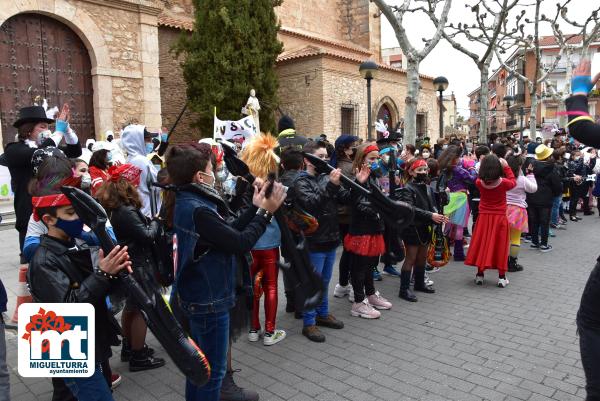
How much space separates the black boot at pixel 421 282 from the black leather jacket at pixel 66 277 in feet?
14.2

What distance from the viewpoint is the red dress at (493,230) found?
6043 millimetres

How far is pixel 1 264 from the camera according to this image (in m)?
7.29

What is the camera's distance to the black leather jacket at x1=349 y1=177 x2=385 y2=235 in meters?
4.86

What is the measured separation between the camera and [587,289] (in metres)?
2.54

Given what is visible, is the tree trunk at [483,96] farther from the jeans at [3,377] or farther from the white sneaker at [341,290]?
the jeans at [3,377]

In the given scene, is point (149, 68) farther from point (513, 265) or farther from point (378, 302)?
point (513, 265)

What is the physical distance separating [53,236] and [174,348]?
95 centimetres

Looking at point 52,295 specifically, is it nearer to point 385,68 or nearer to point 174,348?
point 174,348

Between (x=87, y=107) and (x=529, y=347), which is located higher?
(x=87, y=107)

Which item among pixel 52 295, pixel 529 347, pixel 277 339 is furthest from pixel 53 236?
pixel 529 347

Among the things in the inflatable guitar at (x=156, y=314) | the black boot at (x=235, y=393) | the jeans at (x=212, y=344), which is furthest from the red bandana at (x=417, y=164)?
the inflatable guitar at (x=156, y=314)

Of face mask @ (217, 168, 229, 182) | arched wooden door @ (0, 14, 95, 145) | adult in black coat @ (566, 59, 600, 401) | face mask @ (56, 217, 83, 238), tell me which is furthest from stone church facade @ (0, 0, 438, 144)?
adult in black coat @ (566, 59, 600, 401)

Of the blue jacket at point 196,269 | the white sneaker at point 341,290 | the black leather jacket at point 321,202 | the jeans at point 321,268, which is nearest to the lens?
the blue jacket at point 196,269

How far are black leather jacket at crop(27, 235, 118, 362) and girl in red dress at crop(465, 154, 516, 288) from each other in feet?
16.7
